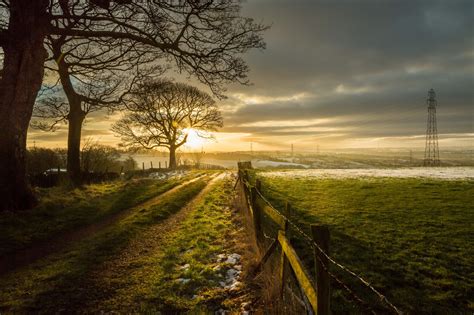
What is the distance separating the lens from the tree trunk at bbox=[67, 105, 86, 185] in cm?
1812

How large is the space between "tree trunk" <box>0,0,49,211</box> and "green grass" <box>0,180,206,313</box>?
4.22 metres

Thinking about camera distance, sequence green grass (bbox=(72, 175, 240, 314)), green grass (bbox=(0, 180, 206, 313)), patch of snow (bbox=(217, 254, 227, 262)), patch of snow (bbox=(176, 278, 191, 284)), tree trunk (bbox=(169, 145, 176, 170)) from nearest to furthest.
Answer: green grass (bbox=(0, 180, 206, 313))
green grass (bbox=(72, 175, 240, 314))
patch of snow (bbox=(176, 278, 191, 284))
patch of snow (bbox=(217, 254, 227, 262))
tree trunk (bbox=(169, 145, 176, 170))

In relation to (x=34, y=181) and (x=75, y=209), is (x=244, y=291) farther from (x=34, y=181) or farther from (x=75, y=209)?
(x=34, y=181)

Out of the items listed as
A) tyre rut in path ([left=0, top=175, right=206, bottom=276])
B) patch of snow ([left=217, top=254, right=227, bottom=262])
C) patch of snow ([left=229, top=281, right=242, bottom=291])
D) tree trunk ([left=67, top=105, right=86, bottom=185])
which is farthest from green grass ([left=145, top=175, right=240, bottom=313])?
tree trunk ([left=67, top=105, right=86, bottom=185])

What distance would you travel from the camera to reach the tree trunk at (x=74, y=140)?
18.1 metres

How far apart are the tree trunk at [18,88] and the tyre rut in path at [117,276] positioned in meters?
5.41

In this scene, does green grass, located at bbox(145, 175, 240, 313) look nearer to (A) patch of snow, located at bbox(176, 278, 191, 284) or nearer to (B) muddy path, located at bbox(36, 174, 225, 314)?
(A) patch of snow, located at bbox(176, 278, 191, 284)

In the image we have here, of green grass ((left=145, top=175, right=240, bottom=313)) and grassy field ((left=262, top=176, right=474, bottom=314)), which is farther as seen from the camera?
grassy field ((left=262, top=176, right=474, bottom=314))

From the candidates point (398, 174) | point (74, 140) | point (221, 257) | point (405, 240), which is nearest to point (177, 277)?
point (221, 257)

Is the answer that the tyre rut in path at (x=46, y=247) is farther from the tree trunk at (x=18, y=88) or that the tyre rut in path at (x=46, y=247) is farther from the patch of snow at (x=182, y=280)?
the patch of snow at (x=182, y=280)

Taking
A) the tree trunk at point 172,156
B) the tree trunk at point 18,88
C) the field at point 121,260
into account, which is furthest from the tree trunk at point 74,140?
the tree trunk at point 172,156

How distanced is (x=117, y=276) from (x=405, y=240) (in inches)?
333

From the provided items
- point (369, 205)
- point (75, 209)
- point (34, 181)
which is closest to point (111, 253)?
point (75, 209)

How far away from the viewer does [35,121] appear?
2119 centimetres
